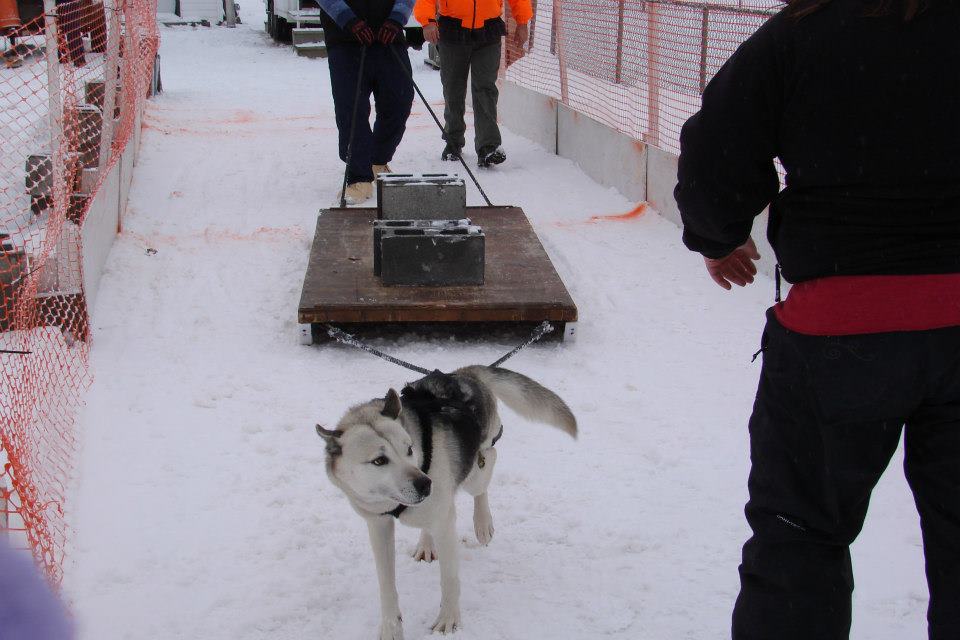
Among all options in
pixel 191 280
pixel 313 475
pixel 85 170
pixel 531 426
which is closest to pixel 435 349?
pixel 531 426

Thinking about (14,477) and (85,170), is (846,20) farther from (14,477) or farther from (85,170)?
(85,170)

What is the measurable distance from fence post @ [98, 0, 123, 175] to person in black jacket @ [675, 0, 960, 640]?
503 cm

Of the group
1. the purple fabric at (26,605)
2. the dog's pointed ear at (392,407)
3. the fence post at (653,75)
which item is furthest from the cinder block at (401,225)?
the purple fabric at (26,605)

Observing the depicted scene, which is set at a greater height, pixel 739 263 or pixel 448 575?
pixel 739 263

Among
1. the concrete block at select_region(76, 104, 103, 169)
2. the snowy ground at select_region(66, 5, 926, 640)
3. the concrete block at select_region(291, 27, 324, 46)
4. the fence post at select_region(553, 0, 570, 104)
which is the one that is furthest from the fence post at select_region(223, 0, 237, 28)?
the snowy ground at select_region(66, 5, 926, 640)

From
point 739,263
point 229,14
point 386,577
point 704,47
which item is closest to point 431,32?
point 704,47

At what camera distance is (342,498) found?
130 inches

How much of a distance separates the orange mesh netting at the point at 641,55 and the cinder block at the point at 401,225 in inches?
107

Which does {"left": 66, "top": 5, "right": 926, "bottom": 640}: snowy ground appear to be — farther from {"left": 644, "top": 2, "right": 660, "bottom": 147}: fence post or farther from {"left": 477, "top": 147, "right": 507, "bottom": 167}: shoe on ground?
{"left": 477, "top": 147, "right": 507, "bottom": 167}: shoe on ground

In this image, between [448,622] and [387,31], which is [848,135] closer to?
[448,622]

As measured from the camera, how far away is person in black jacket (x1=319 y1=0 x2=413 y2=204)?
6895 millimetres

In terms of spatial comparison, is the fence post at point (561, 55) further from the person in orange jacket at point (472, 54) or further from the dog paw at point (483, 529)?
the dog paw at point (483, 529)

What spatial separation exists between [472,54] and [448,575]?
6788 mm

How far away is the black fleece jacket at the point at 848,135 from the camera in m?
1.61
